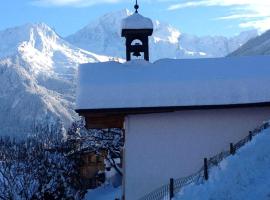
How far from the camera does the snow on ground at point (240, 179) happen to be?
11.1m

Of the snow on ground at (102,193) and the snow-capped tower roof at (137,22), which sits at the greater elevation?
the snow-capped tower roof at (137,22)

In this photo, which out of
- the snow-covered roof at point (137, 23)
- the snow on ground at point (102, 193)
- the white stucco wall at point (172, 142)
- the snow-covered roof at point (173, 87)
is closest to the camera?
the snow-covered roof at point (173, 87)

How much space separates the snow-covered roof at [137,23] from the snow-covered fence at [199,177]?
19.4 feet

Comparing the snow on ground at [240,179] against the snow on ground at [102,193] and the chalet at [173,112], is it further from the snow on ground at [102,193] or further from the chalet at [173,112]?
the snow on ground at [102,193]

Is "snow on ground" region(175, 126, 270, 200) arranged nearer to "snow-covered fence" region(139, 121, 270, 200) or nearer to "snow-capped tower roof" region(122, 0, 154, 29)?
"snow-covered fence" region(139, 121, 270, 200)

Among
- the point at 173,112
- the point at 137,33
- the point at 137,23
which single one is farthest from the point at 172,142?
the point at 137,23

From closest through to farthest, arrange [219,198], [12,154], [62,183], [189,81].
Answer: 1. [219,198]
2. [189,81]
3. [62,183]
4. [12,154]

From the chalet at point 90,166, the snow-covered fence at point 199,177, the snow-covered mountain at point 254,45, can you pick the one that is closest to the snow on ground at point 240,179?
the snow-covered fence at point 199,177

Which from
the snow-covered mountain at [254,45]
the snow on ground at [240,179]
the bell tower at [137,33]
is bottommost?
the snow on ground at [240,179]

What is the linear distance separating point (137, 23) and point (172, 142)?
513 cm

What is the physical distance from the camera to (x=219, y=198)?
11.1m

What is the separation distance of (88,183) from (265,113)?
3135 cm

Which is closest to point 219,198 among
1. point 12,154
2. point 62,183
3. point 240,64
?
point 240,64

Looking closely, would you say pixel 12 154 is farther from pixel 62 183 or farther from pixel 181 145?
pixel 181 145
